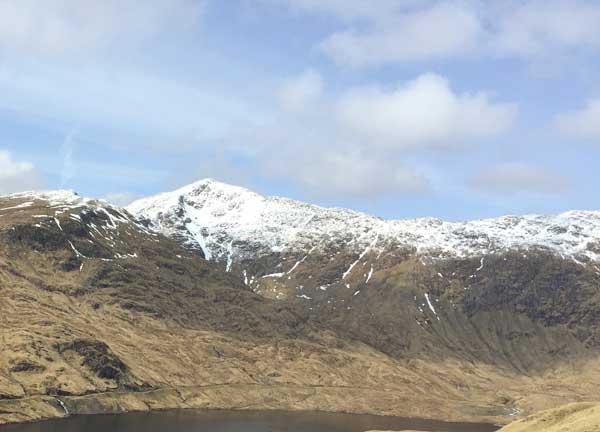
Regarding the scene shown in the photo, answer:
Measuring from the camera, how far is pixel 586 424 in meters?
120

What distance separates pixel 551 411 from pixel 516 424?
767 centimetres

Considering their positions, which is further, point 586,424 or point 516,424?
point 516,424

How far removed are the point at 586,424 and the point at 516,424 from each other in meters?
31.9

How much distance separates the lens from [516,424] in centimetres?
15075

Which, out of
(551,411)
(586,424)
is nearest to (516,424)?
(551,411)

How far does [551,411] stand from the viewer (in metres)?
147

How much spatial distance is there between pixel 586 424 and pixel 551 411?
27797mm

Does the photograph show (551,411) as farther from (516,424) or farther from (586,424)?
(586,424)

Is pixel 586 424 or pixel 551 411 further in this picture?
pixel 551 411
